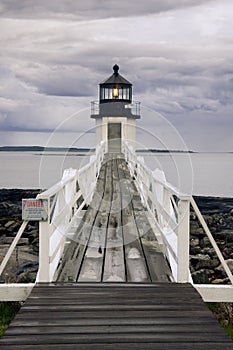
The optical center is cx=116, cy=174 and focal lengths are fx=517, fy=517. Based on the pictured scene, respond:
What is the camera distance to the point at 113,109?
89.2 ft

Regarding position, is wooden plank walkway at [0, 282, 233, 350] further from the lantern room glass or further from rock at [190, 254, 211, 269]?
the lantern room glass

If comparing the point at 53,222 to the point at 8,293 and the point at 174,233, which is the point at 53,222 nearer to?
the point at 8,293

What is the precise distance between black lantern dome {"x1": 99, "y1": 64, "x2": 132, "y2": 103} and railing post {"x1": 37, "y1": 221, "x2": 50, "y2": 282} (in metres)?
23.5

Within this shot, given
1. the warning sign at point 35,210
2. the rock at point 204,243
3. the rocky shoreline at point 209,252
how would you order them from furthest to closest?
the rock at point 204,243 < the rocky shoreline at point 209,252 < the warning sign at point 35,210

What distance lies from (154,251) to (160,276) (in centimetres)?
107

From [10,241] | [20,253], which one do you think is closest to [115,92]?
[10,241]

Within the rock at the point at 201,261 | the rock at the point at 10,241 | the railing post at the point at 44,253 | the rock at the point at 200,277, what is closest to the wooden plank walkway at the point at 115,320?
the railing post at the point at 44,253

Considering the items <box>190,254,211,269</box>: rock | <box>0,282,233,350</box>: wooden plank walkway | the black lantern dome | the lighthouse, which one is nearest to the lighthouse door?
the lighthouse

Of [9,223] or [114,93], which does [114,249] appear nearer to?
[9,223]

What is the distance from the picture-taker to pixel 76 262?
5.66 m

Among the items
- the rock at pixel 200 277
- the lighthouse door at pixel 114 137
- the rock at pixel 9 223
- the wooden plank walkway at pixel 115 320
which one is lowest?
the rock at pixel 200 277

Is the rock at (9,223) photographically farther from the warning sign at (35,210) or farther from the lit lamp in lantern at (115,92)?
the lit lamp in lantern at (115,92)

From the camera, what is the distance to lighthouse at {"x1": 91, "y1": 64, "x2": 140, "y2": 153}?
83.1 ft

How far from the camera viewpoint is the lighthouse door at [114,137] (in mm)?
24178
